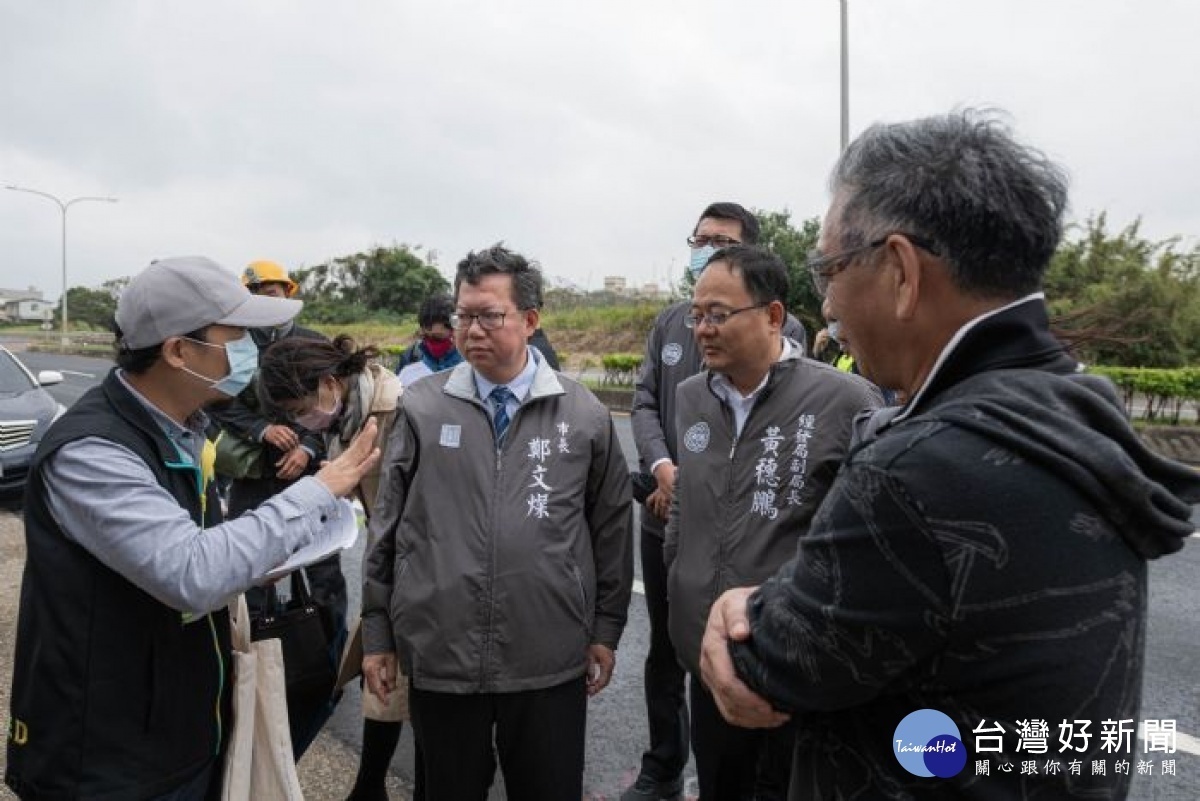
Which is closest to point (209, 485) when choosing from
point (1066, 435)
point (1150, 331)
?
point (1066, 435)

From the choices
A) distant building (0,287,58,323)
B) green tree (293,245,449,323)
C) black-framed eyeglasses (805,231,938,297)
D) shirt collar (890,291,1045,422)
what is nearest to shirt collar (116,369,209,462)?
black-framed eyeglasses (805,231,938,297)

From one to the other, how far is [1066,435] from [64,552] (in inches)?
66.8

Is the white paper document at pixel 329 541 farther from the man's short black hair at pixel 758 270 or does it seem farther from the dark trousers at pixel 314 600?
the man's short black hair at pixel 758 270

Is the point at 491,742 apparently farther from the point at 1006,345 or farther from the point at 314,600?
the point at 1006,345

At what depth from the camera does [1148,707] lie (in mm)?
3422

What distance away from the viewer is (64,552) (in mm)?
1616

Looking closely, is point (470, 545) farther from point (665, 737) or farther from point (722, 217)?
point (722, 217)

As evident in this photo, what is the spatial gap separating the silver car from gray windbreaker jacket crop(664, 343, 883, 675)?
6.18 m

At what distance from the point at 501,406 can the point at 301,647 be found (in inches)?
35.9

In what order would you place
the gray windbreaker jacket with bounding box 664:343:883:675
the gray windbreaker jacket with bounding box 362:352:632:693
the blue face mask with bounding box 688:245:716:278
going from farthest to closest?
the blue face mask with bounding box 688:245:716:278, the gray windbreaker jacket with bounding box 664:343:883:675, the gray windbreaker jacket with bounding box 362:352:632:693

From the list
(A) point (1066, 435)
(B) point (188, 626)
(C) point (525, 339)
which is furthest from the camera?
(C) point (525, 339)

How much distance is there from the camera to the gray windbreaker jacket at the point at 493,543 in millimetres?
2092

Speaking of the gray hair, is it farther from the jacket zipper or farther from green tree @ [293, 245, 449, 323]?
green tree @ [293, 245, 449, 323]

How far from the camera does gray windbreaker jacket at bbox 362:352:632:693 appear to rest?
6.86 ft
